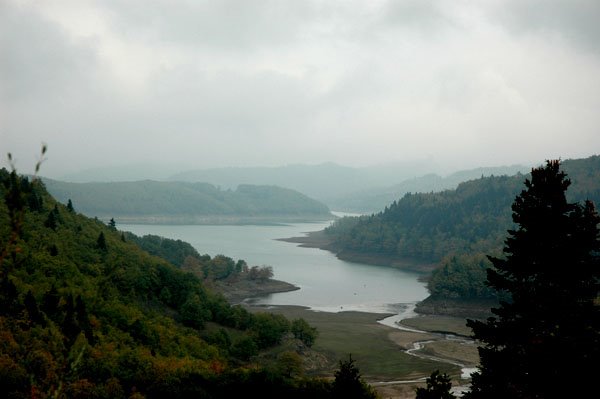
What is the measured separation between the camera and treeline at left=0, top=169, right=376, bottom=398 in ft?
116

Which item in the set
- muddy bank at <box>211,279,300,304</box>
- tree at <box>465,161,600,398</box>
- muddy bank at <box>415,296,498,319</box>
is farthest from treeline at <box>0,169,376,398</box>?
muddy bank at <box>211,279,300,304</box>

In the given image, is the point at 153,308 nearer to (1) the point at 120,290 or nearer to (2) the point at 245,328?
(1) the point at 120,290

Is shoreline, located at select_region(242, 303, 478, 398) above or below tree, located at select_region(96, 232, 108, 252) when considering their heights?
below

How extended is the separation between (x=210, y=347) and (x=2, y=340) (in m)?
27.2

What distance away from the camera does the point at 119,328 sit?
54.4m

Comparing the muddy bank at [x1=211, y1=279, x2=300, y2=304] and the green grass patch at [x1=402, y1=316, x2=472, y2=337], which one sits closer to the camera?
the green grass patch at [x1=402, y1=316, x2=472, y2=337]

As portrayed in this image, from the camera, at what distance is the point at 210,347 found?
206 ft

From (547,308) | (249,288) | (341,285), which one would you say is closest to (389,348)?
(249,288)

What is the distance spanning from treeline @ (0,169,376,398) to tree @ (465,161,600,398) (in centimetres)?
1364

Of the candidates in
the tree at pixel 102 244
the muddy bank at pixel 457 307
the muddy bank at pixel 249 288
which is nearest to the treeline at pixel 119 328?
the tree at pixel 102 244

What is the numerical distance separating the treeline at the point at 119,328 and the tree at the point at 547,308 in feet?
44.7

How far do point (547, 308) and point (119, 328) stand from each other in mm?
46028

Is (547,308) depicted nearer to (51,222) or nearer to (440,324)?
(51,222)

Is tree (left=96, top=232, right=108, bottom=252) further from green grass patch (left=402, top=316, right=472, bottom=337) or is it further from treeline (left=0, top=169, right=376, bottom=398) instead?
green grass patch (left=402, top=316, right=472, bottom=337)
